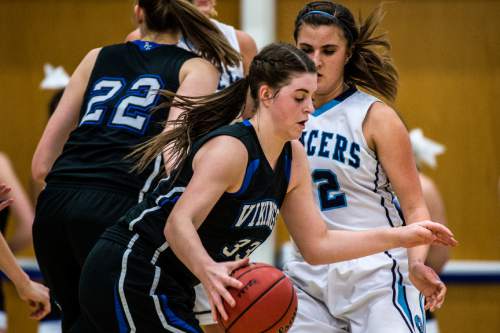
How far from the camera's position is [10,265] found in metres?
4.14

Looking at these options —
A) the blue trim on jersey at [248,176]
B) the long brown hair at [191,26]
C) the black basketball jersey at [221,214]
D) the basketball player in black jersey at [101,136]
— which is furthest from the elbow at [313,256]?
the long brown hair at [191,26]

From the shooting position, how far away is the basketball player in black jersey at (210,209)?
10.9ft

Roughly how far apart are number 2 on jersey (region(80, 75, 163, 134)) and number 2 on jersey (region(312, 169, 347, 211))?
2.67 ft

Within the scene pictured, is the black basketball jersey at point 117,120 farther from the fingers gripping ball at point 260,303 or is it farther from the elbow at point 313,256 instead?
the fingers gripping ball at point 260,303

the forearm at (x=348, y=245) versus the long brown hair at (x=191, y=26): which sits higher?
the long brown hair at (x=191, y=26)

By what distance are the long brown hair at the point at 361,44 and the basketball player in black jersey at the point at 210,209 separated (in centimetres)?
85

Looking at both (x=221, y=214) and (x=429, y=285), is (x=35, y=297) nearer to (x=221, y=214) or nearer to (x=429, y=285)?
(x=221, y=214)

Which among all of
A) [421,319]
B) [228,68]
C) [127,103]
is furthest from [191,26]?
[421,319]

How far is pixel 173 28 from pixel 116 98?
1.66ft

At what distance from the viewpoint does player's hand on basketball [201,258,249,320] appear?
10.2 ft

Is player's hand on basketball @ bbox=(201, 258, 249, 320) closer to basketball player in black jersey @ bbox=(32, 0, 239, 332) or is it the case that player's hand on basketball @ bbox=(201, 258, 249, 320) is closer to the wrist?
basketball player in black jersey @ bbox=(32, 0, 239, 332)

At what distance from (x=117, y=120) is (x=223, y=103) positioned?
24.5 inches

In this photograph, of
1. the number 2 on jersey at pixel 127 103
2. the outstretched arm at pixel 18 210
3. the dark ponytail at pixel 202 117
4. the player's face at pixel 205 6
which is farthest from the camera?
the outstretched arm at pixel 18 210

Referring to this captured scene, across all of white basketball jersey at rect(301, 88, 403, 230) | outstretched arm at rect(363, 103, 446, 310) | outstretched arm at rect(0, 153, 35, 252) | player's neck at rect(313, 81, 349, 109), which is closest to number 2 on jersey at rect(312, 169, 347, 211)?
white basketball jersey at rect(301, 88, 403, 230)
